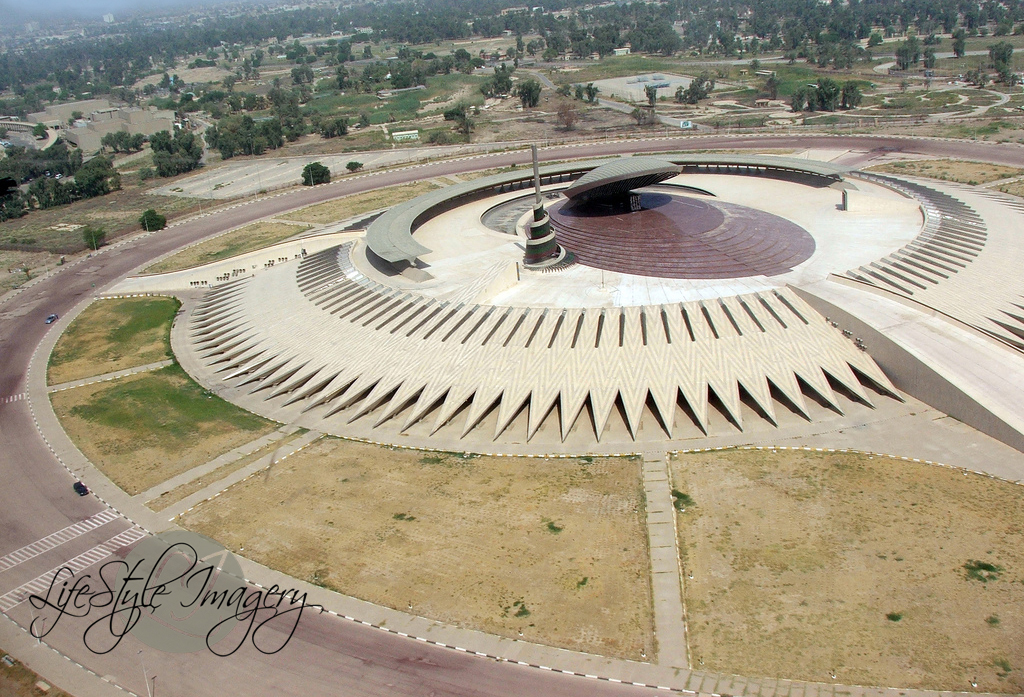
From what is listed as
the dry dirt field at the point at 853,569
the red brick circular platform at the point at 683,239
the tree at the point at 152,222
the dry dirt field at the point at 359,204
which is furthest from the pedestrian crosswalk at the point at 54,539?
the tree at the point at 152,222

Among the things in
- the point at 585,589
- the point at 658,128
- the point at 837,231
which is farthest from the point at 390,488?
the point at 658,128

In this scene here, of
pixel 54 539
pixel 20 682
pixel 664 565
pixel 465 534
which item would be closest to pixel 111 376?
pixel 54 539

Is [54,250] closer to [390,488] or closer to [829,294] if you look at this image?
[390,488]

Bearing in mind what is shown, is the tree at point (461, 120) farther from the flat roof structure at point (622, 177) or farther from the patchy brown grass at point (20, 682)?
the patchy brown grass at point (20, 682)

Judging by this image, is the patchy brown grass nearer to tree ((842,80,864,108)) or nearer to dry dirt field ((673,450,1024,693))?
dry dirt field ((673,450,1024,693))

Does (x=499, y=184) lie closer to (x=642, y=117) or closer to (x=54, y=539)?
(x=54, y=539)

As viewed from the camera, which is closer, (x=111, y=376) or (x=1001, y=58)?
(x=111, y=376)

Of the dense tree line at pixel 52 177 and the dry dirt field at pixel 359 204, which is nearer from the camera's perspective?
the dry dirt field at pixel 359 204
